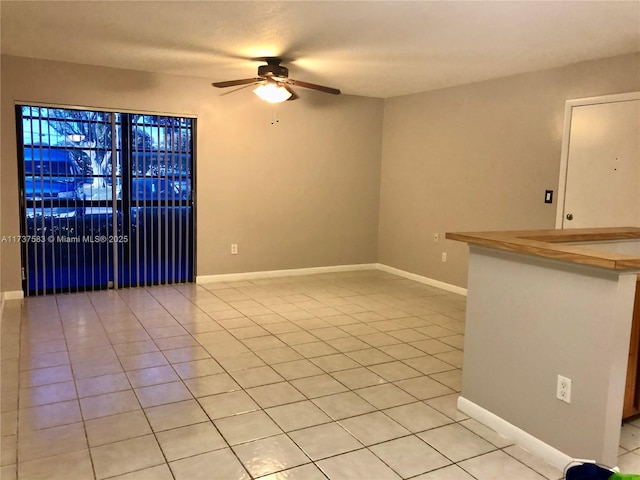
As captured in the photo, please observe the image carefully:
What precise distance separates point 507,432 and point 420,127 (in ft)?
13.6

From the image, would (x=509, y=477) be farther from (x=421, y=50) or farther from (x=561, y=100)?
(x=561, y=100)

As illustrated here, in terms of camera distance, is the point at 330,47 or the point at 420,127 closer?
the point at 330,47

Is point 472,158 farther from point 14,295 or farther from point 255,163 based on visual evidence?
point 14,295

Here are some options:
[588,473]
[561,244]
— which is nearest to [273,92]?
[561,244]

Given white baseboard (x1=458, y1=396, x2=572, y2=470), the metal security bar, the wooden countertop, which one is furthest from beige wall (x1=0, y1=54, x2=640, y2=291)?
white baseboard (x1=458, y1=396, x2=572, y2=470)

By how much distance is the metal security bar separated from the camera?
15.8 ft

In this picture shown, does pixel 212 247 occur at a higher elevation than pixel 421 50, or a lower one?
lower

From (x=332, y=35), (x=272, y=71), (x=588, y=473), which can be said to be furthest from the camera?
(x=272, y=71)

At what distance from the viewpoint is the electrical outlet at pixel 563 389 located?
2184 millimetres

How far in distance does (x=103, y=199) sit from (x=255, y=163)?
1.69 metres

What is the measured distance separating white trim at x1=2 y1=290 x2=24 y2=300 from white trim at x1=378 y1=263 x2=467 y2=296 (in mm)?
4183

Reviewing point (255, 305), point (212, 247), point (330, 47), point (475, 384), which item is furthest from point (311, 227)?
point (475, 384)

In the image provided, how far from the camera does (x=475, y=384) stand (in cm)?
269

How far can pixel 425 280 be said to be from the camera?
6.00 meters
